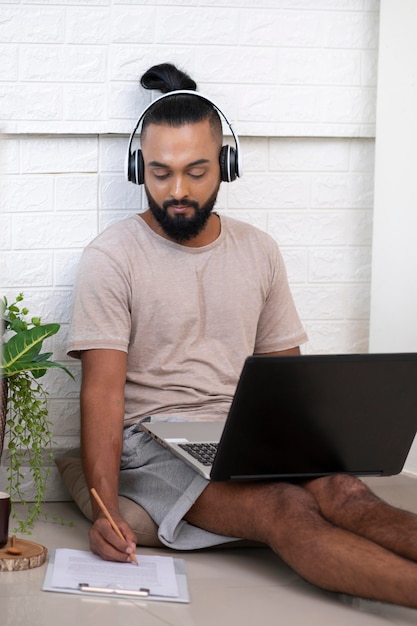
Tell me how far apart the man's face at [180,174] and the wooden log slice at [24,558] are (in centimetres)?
93

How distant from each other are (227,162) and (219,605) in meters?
1.23

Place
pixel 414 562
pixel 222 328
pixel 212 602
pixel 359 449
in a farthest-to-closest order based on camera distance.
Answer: pixel 222 328
pixel 359 449
pixel 212 602
pixel 414 562

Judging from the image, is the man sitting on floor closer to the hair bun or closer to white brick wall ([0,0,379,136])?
the hair bun

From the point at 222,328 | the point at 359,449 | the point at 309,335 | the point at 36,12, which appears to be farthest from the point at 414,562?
the point at 36,12

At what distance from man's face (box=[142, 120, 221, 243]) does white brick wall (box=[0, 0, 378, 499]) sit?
254 mm

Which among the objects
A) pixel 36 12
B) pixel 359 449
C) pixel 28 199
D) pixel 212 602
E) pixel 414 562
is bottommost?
pixel 212 602

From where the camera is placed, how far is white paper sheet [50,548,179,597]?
2123mm

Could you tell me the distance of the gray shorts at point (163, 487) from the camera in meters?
2.43

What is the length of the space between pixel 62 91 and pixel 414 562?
1.69 meters

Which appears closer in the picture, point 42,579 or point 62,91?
point 42,579

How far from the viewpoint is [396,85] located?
120 inches

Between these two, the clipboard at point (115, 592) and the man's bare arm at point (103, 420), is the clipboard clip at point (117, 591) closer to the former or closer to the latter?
the clipboard at point (115, 592)

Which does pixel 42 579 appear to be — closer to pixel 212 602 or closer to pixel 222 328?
pixel 212 602

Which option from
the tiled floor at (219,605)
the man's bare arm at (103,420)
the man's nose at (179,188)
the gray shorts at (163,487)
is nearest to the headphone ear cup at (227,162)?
the man's nose at (179,188)
